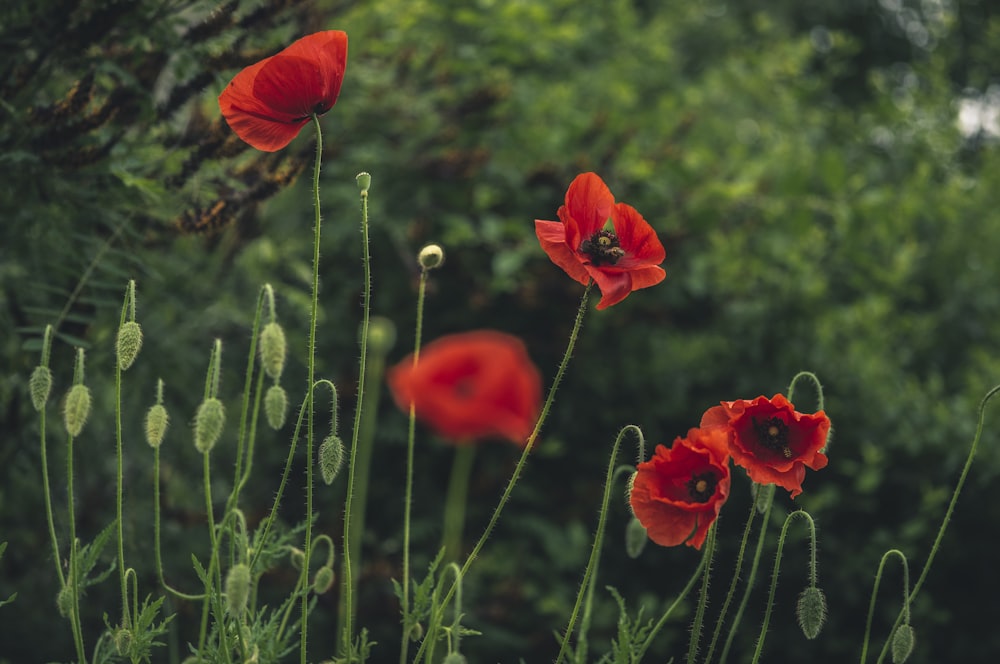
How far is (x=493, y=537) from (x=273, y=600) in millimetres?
719

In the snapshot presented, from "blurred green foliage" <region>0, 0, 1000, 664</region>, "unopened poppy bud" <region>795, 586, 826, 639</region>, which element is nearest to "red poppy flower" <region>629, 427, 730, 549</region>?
"unopened poppy bud" <region>795, 586, 826, 639</region>

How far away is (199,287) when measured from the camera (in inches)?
120

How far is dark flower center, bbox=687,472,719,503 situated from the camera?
1354mm

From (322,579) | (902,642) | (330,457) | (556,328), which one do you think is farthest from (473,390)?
(556,328)

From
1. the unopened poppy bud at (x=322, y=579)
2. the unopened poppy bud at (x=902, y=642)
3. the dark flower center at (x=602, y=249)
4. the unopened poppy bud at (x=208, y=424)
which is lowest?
the unopened poppy bud at (x=902, y=642)

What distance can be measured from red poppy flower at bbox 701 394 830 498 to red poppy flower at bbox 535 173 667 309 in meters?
0.20

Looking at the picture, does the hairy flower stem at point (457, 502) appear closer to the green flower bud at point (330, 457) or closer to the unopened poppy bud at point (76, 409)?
the green flower bud at point (330, 457)

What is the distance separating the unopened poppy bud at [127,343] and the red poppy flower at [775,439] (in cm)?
72

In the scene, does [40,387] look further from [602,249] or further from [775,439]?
[775,439]

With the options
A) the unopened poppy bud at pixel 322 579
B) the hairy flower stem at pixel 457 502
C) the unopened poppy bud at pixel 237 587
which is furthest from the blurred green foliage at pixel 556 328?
the unopened poppy bud at pixel 237 587

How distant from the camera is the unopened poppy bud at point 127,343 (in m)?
1.26

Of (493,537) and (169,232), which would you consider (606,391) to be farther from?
(169,232)

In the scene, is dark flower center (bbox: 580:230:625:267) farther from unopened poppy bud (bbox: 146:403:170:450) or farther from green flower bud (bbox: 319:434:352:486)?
unopened poppy bud (bbox: 146:403:170:450)

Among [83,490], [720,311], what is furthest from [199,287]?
[720,311]
